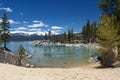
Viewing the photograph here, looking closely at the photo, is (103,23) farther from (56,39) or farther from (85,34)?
(56,39)

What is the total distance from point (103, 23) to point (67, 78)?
14175 mm

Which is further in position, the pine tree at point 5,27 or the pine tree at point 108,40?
the pine tree at point 5,27

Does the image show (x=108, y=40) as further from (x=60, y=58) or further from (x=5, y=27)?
(x=5, y=27)

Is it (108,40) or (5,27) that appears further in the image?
(5,27)

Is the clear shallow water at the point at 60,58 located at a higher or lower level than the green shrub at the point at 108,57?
lower

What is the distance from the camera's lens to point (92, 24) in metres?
148

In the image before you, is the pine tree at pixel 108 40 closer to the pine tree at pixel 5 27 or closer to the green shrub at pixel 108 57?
the green shrub at pixel 108 57

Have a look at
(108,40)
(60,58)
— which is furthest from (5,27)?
(108,40)

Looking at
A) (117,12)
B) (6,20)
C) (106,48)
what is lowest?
(106,48)

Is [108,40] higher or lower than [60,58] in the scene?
higher

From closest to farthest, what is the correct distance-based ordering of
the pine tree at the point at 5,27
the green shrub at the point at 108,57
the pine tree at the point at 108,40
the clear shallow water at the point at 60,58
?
the pine tree at the point at 108,40 < the green shrub at the point at 108,57 < the clear shallow water at the point at 60,58 < the pine tree at the point at 5,27

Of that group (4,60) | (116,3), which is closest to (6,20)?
(4,60)

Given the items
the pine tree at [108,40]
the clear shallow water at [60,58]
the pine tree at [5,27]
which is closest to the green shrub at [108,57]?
the pine tree at [108,40]

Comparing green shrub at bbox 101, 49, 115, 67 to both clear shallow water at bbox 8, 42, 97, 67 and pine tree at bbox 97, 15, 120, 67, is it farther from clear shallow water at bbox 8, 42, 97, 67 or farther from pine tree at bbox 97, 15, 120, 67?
clear shallow water at bbox 8, 42, 97, 67
